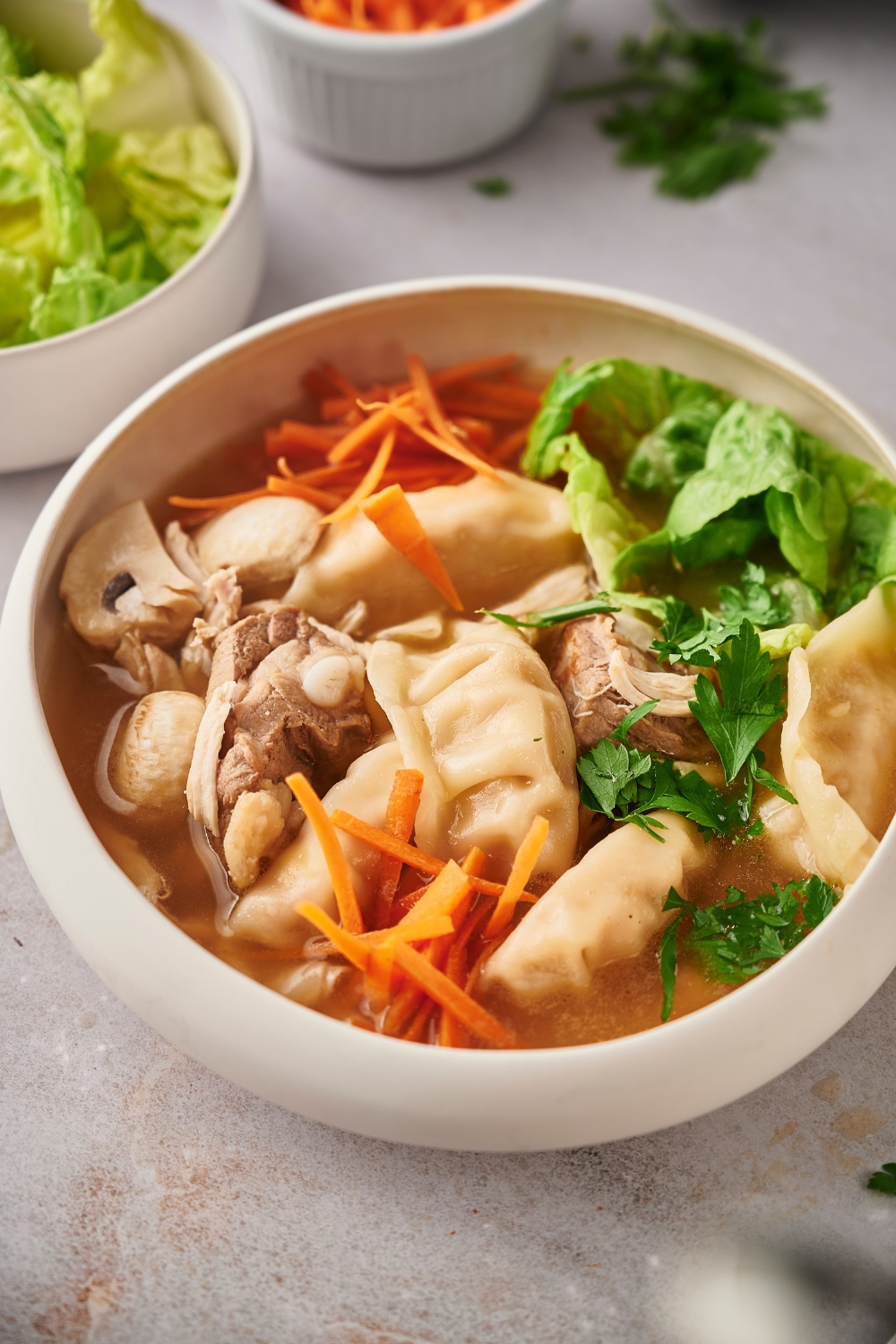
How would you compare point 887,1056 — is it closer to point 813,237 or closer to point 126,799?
Result: point 126,799

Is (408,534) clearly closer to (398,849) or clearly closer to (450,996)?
(398,849)

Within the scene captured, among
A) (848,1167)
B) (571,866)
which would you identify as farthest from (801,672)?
(848,1167)

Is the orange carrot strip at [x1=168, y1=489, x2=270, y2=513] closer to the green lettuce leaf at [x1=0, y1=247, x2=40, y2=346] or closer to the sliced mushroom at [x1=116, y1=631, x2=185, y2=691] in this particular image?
the sliced mushroom at [x1=116, y1=631, x2=185, y2=691]

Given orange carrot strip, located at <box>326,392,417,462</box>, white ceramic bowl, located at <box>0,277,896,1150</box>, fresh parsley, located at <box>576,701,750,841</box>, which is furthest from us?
orange carrot strip, located at <box>326,392,417,462</box>

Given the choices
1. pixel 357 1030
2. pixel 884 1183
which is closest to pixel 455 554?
pixel 357 1030

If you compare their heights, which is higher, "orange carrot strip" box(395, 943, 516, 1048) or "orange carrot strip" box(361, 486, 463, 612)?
"orange carrot strip" box(361, 486, 463, 612)

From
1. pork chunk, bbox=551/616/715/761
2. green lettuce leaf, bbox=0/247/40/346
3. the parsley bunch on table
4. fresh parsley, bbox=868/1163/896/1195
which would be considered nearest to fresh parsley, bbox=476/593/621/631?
pork chunk, bbox=551/616/715/761

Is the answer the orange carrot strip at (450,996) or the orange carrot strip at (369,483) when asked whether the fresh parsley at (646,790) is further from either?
the orange carrot strip at (369,483)
